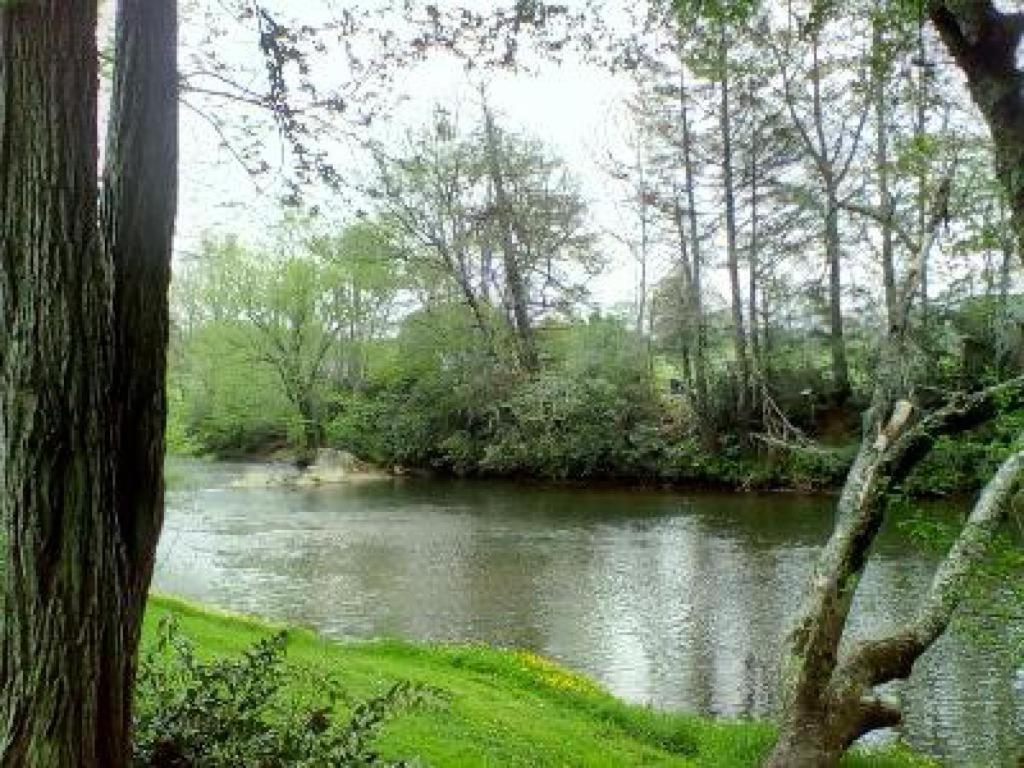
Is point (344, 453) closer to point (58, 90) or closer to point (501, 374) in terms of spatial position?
point (501, 374)

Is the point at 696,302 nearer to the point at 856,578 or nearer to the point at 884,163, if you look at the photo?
the point at 884,163

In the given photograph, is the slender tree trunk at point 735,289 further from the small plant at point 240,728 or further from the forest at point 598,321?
the small plant at point 240,728

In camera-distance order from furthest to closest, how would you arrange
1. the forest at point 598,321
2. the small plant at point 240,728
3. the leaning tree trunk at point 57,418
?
the forest at point 598,321 < the small plant at point 240,728 < the leaning tree trunk at point 57,418

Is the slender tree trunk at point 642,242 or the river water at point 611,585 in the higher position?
the slender tree trunk at point 642,242

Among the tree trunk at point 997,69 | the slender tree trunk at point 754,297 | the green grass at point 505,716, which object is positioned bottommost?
the green grass at point 505,716

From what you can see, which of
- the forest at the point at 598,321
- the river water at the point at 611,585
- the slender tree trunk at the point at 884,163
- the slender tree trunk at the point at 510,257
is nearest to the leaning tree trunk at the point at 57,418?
the slender tree trunk at the point at 884,163

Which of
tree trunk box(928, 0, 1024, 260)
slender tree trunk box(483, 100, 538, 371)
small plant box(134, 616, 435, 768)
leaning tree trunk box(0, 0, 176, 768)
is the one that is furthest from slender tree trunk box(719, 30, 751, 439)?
leaning tree trunk box(0, 0, 176, 768)

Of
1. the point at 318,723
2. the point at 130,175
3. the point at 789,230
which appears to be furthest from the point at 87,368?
the point at 789,230

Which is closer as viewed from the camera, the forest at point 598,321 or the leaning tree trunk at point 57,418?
the leaning tree trunk at point 57,418

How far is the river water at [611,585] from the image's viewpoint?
1216 cm

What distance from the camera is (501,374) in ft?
122

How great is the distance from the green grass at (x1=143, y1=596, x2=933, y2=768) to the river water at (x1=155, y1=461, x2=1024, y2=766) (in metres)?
1.53

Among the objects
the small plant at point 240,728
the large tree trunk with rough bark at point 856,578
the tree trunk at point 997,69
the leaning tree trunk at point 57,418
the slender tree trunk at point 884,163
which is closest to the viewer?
the leaning tree trunk at point 57,418

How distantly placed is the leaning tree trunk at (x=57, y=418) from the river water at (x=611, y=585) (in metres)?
6.60
